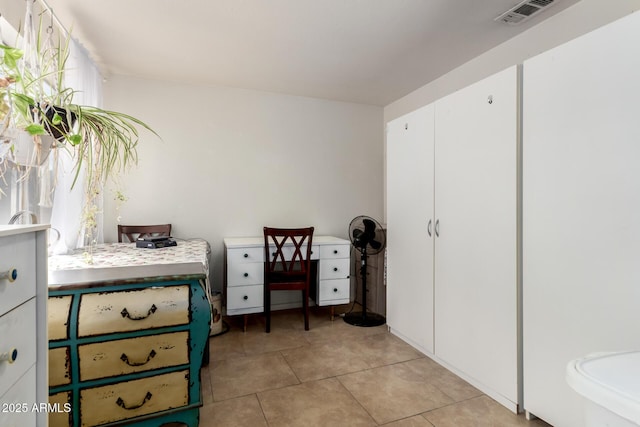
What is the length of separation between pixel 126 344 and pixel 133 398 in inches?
10.2

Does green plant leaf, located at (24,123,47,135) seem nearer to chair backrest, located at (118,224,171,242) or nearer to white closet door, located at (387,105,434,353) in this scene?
chair backrest, located at (118,224,171,242)

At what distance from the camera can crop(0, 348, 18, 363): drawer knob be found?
0.80 meters

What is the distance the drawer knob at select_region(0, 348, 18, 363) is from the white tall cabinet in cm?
209

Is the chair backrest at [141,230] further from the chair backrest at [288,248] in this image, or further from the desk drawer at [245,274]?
the chair backrest at [288,248]

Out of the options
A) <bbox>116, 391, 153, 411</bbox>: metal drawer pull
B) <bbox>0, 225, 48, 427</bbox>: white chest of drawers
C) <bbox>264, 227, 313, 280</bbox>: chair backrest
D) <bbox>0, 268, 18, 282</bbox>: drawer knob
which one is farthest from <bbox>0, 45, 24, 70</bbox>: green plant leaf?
<bbox>264, 227, 313, 280</bbox>: chair backrest

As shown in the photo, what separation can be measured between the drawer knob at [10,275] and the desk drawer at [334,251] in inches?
96.2

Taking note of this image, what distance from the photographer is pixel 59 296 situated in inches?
53.3

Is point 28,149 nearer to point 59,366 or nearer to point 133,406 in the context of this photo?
point 59,366

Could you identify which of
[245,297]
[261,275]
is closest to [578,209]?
[261,275]

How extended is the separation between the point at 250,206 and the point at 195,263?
5.83 feet

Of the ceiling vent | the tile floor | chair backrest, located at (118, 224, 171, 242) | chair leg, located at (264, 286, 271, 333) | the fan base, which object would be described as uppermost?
the ceiling vent

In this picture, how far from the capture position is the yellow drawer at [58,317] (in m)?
1.31

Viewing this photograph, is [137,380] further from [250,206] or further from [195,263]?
[250,206]

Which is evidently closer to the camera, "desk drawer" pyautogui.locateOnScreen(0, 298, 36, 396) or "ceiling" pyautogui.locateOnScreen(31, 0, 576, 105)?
"desk drawer" pyautogui.locateOnScreen(0, 298, 36, 396)
